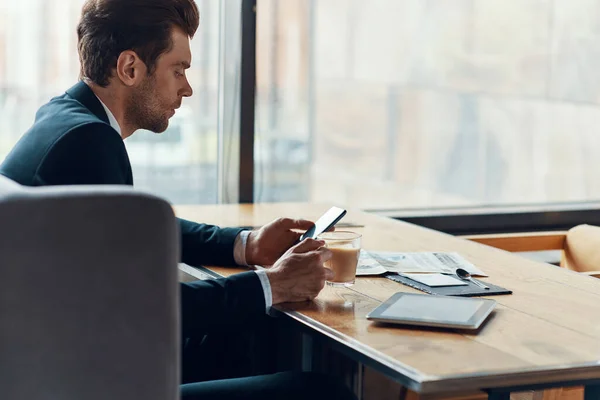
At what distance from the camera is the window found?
3.37m

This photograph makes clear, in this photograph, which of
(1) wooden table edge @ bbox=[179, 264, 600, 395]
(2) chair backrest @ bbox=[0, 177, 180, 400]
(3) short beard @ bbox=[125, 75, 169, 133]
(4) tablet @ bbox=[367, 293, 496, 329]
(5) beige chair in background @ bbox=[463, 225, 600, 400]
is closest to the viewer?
(2) chair backrest @ bbox=[0, 177, 180, 400]

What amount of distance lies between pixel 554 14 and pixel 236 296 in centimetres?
269

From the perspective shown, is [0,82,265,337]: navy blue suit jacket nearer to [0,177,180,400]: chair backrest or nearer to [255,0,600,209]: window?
Result: [0,177,180,400]: chair backrest

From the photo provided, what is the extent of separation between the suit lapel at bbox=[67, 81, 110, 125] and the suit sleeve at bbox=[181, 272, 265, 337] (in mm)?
533

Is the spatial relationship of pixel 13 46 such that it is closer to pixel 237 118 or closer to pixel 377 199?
pixel 237 118

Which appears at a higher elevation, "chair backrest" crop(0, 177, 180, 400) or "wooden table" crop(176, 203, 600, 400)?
"chair backrest" crop(0, 177, 180, 400)

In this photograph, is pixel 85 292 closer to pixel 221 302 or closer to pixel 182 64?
pixel 221 302

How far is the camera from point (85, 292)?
107 centimetres

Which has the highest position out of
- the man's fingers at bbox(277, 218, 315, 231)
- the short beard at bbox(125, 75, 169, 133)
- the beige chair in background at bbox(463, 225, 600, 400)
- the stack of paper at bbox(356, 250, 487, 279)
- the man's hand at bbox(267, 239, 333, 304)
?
the short beard at bbox(125, 75, 169, 133)

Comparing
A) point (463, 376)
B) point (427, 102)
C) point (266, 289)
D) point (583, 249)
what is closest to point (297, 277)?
point (266, 289)

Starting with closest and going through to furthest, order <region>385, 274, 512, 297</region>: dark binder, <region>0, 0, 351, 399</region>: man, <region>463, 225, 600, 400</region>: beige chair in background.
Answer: <region>0, 0, 351, 399</region>: man, <region>385, 274, 512, 297</region>: dark binder, <region>463, 225, 600, 400</region>: beige chair in background

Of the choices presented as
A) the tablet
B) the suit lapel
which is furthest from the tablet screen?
the suit lapel

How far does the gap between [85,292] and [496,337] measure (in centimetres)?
71

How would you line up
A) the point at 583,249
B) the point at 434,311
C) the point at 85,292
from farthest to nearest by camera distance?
the point at 583,249, the point at 434,311, the point at 85,292
